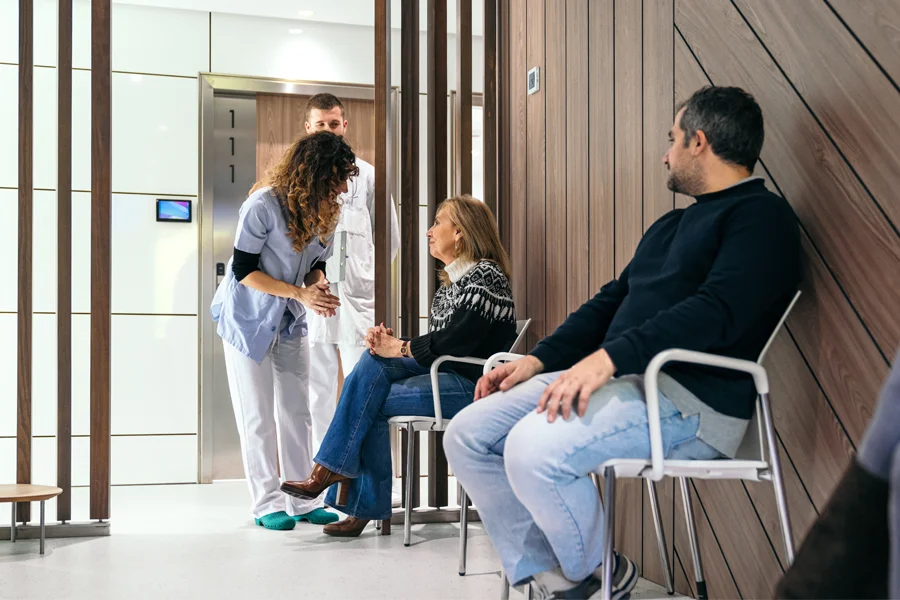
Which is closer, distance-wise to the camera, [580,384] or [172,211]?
[580,384]

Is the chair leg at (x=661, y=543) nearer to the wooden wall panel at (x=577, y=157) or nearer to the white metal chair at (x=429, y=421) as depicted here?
the white metal chair at (x=429, y=421)

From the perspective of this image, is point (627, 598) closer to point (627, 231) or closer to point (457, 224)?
point (627, 231)

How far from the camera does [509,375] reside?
208 cm

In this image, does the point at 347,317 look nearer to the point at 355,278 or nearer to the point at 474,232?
the point at 355,278

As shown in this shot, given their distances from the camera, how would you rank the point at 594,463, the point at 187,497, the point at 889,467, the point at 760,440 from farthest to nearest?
1. the point at 187,497
2. the point at 760,440
3. the point at 594,463
4. the point at 889,467

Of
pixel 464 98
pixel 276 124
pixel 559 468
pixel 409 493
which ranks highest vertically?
pixel 276 124

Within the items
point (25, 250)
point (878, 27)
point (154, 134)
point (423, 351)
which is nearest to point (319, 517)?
point (423, 351)

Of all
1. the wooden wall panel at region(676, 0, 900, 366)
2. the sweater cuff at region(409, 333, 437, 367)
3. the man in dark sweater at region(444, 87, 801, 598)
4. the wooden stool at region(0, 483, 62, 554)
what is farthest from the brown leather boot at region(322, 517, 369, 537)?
the wooden wall panel at region(676, 0, 900, 366)

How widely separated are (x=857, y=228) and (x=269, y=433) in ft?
7.82

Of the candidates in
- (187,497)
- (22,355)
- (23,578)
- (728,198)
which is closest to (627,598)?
(728,198)

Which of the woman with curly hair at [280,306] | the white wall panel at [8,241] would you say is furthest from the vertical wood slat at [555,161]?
the white wall panel at [8,241]

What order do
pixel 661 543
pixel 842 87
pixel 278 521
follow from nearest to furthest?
1. pixel 842 87
2. pixel 661 543
3. pixel 278 521

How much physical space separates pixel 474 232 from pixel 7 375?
111 inches

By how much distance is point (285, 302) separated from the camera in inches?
137
